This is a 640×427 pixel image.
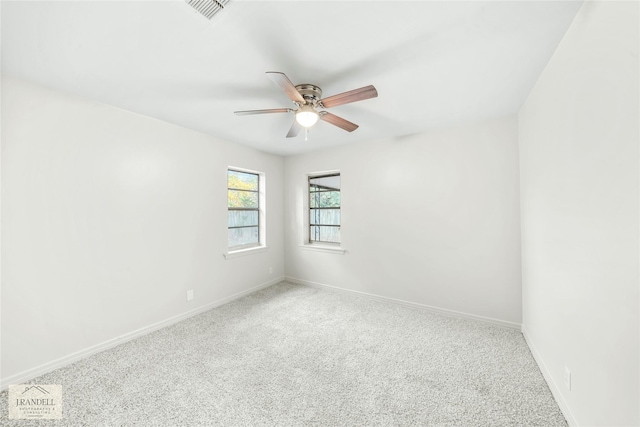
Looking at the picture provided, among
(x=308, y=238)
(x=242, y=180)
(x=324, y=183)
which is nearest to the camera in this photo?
(x=242, y=180)

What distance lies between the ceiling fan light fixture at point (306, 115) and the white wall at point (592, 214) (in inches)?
64.0

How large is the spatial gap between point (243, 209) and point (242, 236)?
440mm

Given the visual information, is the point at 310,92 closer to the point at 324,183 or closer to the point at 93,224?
the point at 93,224

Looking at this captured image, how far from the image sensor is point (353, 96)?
1.80m

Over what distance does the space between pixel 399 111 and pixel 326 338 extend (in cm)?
248

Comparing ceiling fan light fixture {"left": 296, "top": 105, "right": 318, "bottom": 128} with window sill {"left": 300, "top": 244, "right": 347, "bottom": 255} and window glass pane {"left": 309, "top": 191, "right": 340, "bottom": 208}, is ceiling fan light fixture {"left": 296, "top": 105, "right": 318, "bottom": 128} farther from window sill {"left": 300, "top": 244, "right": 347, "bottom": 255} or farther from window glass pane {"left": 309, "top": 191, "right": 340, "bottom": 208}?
window sill {"left": 300, "top": 244, "right": 347, "bottom": 255}

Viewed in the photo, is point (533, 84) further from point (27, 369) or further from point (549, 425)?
point (27, 369)

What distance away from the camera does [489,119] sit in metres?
2.81

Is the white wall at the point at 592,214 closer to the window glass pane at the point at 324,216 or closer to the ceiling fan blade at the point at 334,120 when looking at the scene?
the ceiling fan blade at the point at 334,120

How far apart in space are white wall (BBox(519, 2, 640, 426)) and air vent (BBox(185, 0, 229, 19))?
5.78 feet

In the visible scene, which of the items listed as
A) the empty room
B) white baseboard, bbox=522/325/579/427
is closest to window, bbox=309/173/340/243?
the empty room

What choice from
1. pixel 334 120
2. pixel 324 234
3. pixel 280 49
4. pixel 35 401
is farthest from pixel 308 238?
pixel 35 401

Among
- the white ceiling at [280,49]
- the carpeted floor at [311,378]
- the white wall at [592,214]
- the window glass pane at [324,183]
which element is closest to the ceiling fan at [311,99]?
the white ceiling at [280,49]

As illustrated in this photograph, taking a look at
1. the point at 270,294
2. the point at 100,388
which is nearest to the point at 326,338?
the point at 270,294
